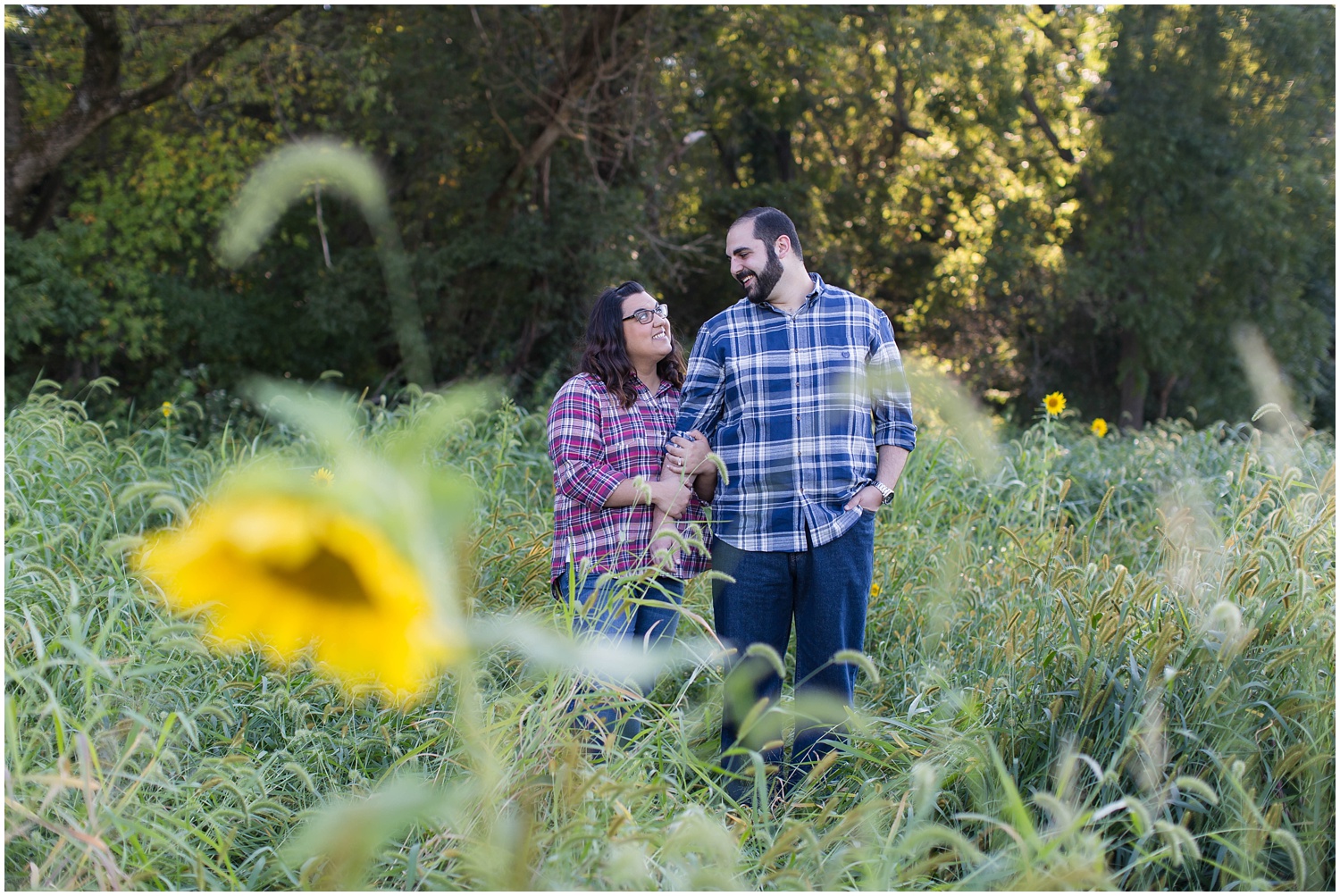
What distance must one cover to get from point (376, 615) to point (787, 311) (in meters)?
1.93

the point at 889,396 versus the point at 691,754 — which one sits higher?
the point at 889,396

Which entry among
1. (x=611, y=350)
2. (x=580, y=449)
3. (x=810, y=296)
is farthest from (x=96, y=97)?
(x=810, y=296)

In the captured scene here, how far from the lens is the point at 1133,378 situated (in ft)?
42.6

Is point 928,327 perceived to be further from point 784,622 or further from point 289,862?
point 289,862

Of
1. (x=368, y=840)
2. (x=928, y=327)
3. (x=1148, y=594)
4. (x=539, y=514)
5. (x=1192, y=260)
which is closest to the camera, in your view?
(x=368, y=840)

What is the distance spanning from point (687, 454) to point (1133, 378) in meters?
12.2

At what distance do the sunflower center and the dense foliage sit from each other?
7.05 meters

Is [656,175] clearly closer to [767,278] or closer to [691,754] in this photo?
[767,278]

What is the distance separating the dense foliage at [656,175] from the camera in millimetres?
7863

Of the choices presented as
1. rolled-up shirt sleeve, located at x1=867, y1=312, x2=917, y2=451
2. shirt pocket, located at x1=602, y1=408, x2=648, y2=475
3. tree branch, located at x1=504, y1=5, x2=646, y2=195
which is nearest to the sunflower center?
shirt pocket, located at x1=602, y1=408, x2=648, y2=475

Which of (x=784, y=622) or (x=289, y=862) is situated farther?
(x=784, y=622)

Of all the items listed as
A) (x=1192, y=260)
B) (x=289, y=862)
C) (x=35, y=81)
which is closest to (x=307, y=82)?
(x=35, y=81)

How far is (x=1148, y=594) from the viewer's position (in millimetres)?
2305

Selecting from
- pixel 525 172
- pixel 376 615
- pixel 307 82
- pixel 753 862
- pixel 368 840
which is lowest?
pixel 753 862
